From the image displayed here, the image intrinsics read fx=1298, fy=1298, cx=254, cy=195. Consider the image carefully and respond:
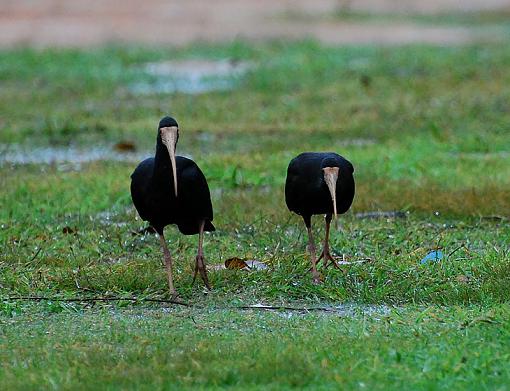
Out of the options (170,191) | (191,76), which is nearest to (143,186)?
(170,191)

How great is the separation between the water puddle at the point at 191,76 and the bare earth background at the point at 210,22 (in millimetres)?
2969

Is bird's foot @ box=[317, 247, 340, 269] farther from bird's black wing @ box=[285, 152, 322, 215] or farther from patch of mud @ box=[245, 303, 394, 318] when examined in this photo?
patch of mud @ box=[245, 303, 394, 318]

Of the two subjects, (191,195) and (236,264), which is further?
(236,264)

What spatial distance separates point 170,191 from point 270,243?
4.63 ft

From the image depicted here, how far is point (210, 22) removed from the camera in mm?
26062

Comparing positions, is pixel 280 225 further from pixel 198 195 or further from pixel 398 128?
pixel 398 128

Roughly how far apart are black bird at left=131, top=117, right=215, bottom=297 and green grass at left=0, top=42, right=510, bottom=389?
0.34 m

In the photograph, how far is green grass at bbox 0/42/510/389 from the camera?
585 centimetres

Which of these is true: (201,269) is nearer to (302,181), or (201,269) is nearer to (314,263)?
(314,263)

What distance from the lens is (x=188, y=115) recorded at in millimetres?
15203

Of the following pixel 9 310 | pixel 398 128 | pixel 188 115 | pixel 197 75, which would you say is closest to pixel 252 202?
pixel 9 310

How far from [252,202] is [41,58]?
1077 cm

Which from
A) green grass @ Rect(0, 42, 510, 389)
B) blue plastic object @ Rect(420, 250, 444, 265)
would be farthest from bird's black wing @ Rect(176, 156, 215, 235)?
blue plastic object @ Rect(420, 250, 444, 265)

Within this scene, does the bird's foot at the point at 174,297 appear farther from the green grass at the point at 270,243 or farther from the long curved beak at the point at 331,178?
the long curved beak at the point at 331,178
